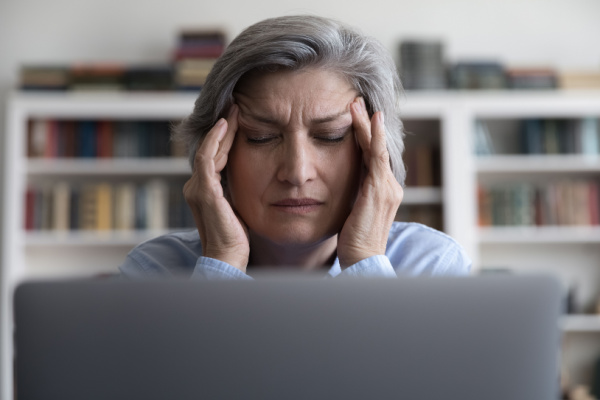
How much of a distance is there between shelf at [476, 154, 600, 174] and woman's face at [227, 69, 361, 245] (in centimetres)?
244

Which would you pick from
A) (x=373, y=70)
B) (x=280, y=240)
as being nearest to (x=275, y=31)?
(x=373, y=70)

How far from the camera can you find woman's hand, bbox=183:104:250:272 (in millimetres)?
1200

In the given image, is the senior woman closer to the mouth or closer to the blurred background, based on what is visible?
the mouth

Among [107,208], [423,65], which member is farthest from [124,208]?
[423,65]

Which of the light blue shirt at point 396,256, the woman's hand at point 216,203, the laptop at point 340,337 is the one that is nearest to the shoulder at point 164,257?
the light blue shirt at point 396,256

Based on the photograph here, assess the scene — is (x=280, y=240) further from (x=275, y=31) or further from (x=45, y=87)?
(x=45, y=87)

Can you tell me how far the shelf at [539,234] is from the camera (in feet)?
11.4

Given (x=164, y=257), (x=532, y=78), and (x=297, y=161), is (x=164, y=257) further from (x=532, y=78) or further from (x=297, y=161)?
(x=532, y=78)

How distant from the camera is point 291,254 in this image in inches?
50.2

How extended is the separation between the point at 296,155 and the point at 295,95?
0.36 ft

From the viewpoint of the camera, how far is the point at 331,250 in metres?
1.33

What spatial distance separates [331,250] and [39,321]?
822 mm

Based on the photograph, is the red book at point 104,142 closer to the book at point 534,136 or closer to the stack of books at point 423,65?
the stack of books at point 423,65

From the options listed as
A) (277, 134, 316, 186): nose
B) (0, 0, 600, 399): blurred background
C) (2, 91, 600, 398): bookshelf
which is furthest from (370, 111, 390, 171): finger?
(0, 0, 600, 399): blurred background
